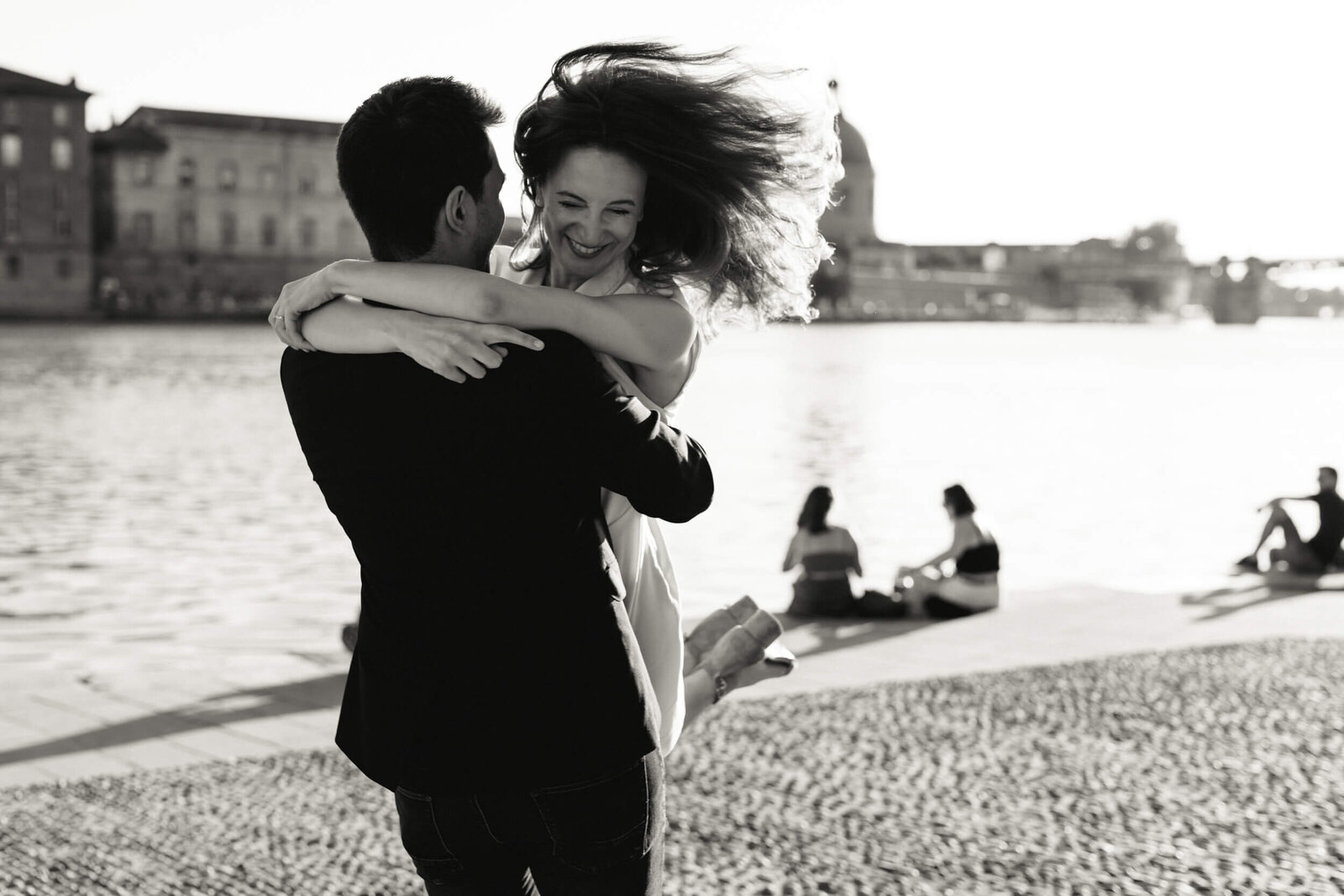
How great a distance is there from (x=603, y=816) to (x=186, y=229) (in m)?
81.6

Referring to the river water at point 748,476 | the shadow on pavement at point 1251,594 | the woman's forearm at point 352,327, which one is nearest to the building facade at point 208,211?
the river water at point 748,476

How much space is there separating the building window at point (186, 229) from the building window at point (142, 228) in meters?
1.30

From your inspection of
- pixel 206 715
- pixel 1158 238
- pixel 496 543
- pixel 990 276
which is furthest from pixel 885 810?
pixel 1158 238

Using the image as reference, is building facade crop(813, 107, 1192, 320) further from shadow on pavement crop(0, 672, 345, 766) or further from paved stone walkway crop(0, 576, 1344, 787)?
shadow on pavement crop(0, 672, 345, 766)

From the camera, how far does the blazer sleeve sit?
6.07 feet

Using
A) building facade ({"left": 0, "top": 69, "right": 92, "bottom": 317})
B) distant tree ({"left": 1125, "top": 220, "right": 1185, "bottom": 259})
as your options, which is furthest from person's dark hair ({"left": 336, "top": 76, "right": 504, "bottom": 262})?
distant tree ({"left": 1125, "top": 220, "right": 1185, "bottom": 259})

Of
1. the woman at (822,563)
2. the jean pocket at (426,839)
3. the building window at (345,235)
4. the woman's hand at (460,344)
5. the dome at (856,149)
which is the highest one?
the dome at (856,149)

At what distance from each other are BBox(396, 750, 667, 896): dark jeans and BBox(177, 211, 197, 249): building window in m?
80.9

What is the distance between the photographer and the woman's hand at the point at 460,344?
1.84 metres

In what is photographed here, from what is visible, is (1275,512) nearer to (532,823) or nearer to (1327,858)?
(1327,858)

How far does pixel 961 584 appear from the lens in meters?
9.08

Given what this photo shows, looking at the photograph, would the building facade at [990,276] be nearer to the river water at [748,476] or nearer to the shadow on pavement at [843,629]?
the river water at [748,476]

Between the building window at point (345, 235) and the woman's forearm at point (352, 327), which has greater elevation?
the building window at point (345, 235)

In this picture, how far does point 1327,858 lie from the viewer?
402 cm
